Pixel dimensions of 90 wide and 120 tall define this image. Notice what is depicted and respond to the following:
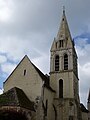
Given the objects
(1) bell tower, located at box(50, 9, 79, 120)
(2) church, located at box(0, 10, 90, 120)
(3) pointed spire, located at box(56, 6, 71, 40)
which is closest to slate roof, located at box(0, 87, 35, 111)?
(2) church, located at box(0, 10, 90, 120)

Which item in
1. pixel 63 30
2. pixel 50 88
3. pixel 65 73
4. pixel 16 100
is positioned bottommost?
pixel 16 100

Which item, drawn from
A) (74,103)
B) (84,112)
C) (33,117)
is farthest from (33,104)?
(84,112)

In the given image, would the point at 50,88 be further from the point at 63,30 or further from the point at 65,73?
the point at 63,30

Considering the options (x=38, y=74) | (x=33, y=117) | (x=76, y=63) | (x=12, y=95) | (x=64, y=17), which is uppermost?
(x=64, y=17)

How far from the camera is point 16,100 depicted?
1300 inches

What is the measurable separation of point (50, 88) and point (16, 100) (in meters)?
9.04

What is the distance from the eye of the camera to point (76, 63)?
153 feet

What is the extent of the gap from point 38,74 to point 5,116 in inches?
351

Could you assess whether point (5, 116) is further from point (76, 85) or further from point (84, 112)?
point (84, 112)

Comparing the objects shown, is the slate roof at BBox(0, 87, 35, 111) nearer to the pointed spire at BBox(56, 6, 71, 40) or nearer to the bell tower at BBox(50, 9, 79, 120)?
the bell tower at BBox(50, 9, 79, 120)

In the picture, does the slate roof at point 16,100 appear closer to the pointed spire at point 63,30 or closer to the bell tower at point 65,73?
the bell tower at point 65,73

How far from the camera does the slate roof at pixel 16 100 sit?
32600 mm

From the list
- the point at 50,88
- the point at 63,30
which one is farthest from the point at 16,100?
the point at 63,30

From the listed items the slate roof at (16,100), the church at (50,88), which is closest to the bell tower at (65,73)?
the church at (50,88)
